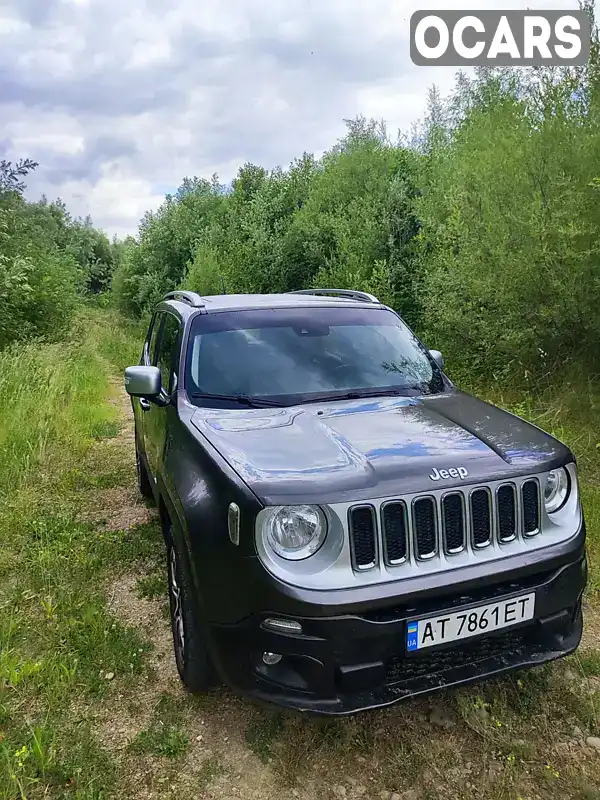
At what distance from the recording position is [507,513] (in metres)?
2.36

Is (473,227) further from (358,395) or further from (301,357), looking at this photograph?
(358,395)

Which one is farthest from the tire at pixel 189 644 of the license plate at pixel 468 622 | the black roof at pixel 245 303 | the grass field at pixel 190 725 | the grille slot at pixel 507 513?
the black roof at pixel 245 303

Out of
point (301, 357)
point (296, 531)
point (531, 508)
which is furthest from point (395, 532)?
point (301, 357)

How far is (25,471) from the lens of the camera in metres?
5.62

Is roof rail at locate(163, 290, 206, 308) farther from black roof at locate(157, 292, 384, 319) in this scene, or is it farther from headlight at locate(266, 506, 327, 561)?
headlight at locate(266, 506, 327, 561)

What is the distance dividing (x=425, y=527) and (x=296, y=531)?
485mm

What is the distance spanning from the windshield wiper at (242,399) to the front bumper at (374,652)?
3.84ft

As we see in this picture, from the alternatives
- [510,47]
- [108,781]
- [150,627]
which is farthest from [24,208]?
[108,781]

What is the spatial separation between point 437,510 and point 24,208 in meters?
12.6

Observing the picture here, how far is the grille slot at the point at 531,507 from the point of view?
7.89 feet

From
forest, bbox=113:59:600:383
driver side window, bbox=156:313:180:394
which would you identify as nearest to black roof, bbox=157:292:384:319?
driver side window, bbox=156:313:180:394

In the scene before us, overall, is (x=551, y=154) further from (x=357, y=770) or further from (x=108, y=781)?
(x=108, y=781)

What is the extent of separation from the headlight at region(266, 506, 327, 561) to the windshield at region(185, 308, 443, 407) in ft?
3.31

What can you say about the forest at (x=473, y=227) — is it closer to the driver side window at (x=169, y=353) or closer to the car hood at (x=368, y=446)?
the driver side window at (x=169, y=353)
